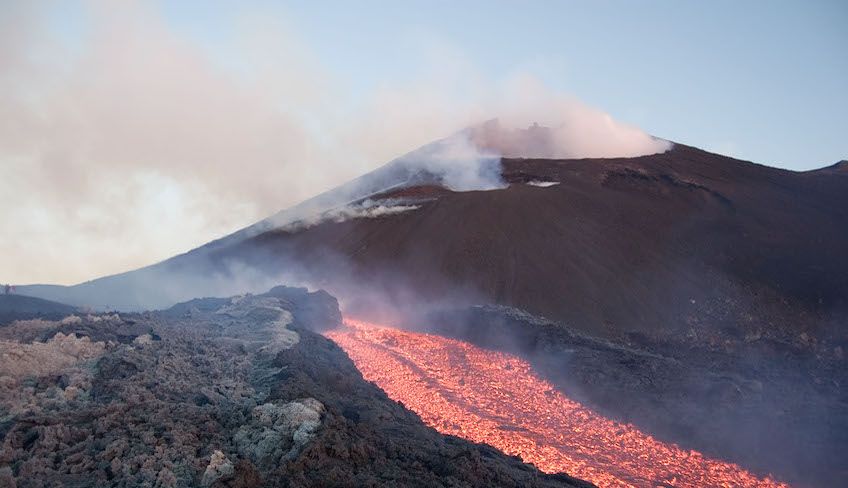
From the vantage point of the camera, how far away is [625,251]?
106 feet

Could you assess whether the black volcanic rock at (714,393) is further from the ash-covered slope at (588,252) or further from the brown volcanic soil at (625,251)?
the ash-covered slope at (588,252)

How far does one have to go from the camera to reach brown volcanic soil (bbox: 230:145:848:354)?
27234mm

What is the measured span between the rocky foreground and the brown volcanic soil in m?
16.4

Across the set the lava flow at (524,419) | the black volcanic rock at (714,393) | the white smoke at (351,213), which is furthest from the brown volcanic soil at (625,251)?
the lava flow at (524,419)

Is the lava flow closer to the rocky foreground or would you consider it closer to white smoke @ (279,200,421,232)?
the rocky foreground

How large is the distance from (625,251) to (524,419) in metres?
21.4

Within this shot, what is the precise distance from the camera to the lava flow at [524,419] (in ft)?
34.6

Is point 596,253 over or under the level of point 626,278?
over

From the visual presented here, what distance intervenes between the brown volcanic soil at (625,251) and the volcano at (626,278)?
12cm

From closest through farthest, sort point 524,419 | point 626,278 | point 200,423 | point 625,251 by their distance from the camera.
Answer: point 200,423
point 524,419
point 626,278
point 625,251

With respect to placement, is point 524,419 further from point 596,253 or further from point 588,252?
point 596,253

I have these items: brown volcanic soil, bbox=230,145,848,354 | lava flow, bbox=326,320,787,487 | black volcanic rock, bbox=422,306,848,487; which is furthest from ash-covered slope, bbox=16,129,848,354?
lava flow, bbox=326,320,787,487

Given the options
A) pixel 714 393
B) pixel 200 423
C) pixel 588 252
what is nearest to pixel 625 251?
pixel 588 252

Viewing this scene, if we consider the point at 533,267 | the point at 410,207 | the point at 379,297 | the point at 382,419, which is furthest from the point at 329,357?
the point at 410,207
